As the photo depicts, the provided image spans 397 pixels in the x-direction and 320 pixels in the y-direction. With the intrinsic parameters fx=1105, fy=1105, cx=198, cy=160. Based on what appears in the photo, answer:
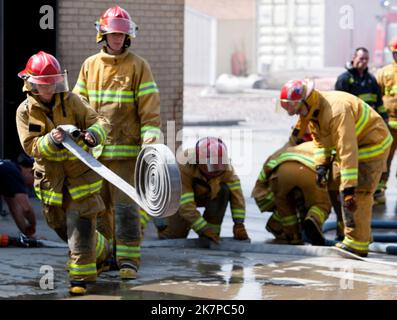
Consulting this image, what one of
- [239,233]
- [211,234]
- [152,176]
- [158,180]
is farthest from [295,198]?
[158,180]

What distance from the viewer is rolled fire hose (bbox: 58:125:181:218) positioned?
6.51m

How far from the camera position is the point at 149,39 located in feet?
38.0

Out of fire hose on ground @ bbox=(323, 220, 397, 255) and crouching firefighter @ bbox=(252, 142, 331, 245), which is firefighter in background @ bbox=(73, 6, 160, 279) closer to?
crouching firefighter @ bbox=(252, 142, 331, 245)

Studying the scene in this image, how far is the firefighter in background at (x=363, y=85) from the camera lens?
37.0ft

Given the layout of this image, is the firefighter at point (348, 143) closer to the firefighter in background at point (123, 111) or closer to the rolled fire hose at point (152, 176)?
the firefighter in background at point (123, 111)

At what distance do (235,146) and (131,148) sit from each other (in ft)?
31.3

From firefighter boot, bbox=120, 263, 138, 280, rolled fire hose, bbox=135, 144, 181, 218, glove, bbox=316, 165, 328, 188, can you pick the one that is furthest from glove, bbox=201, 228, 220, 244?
rolled fire hose, bbox=135, 144, 181, 218

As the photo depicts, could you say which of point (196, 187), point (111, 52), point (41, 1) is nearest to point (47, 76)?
point (111, 52)

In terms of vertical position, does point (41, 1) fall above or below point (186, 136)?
above

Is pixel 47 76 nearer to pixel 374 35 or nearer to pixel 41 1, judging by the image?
pixel 41 1

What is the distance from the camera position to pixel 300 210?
959 centimetres

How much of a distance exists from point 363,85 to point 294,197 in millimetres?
2247

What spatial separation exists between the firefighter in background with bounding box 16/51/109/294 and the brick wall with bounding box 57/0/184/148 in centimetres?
389

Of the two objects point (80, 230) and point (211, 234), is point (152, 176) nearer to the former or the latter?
point (80, 230)
